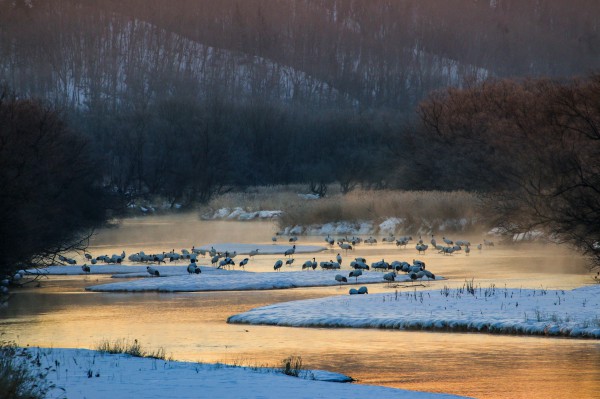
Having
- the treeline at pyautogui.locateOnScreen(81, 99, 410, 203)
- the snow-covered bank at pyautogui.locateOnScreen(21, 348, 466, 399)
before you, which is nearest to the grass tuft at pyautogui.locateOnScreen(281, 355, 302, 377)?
the snow-covered bank at pyautogui.locateOnScreen(21, 348, 466, 399)

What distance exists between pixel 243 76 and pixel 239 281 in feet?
461

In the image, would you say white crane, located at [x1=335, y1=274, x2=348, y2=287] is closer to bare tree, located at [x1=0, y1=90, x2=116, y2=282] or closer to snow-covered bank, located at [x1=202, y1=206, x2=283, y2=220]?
bare tree, located at [x1=0, y1=90, x2=116, y2=282]

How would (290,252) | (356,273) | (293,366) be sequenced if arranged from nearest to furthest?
1. (293,366)
2. (356,273)
3. (290,252)

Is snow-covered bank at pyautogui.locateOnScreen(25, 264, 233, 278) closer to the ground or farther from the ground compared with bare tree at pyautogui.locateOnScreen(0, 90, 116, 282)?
closer to the ground

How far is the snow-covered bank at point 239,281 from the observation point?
3428 centimetres

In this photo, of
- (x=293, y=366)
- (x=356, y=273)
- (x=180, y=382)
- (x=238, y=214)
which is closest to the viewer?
(x=180, y=382)

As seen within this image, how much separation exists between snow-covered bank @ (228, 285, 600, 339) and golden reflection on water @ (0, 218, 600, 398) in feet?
2.26

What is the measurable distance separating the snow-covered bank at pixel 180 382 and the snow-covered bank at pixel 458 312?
24.0 feet

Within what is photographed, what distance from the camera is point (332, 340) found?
2181 centimetres

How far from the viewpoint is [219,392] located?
14.4 meters

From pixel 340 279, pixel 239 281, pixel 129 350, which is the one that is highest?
pixel 340 279

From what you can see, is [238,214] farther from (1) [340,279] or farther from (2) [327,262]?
(1) [340,279]

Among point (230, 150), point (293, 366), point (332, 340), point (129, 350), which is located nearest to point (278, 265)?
point (332, 340)

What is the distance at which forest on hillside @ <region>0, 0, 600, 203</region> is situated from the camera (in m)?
109
